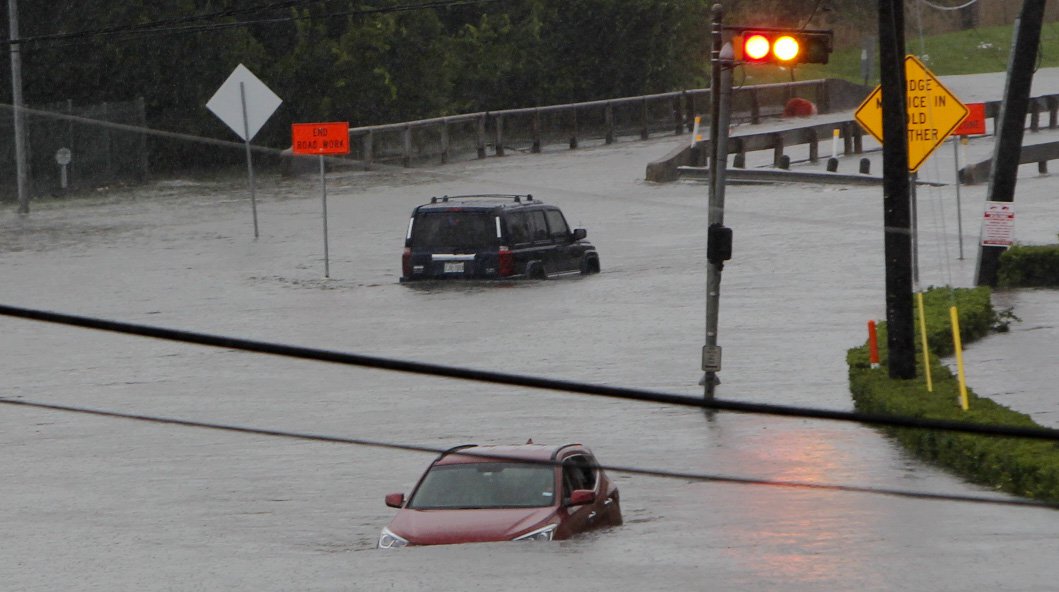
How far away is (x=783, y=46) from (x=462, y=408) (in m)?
6.06

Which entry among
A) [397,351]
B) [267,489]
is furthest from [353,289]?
[267,489]

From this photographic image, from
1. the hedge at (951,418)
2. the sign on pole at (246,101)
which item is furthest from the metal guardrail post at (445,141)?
the hedge at (951,418)

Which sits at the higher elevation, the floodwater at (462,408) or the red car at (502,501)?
the red car at (502,501)

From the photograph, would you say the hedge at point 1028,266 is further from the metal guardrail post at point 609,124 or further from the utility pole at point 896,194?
the metal guardrail post at point 609,124

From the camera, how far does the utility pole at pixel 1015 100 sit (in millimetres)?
24656

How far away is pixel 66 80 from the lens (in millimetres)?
52156

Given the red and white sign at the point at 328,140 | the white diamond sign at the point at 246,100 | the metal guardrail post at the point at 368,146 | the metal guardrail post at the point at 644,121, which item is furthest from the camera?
the metal guardrail post at the point at 644,121

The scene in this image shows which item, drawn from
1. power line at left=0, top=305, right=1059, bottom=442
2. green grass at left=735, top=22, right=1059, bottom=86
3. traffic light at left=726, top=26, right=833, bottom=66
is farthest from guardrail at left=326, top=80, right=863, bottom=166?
power line at left=0, top=305, right=1059, bottom=442

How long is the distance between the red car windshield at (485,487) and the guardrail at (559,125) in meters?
35.5

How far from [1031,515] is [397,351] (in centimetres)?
1028

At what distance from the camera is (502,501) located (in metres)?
12.5

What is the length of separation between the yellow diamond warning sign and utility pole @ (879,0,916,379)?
1538 millimetres

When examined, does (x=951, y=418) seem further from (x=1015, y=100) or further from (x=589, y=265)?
(x=589, y=265)

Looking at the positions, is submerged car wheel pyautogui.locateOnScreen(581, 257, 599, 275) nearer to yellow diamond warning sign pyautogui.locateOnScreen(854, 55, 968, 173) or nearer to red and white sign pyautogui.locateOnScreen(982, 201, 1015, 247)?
red and white sign pyautogui.locateOnScreen(982, 201, 1015, 247)
